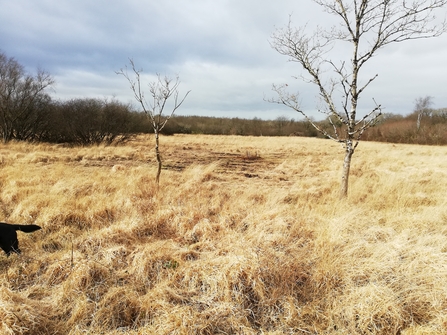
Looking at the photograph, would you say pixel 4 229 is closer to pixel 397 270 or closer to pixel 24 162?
pixel 397 270

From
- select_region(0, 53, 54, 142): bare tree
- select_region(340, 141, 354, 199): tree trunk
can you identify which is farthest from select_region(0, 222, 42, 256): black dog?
select_region(0, 53, 54, 142): bare tree

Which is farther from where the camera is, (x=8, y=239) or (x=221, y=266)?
(x=8, y=239)

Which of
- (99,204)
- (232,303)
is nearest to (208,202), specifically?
(99,204)

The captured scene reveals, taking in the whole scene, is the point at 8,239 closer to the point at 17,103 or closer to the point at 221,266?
the point at 221,266

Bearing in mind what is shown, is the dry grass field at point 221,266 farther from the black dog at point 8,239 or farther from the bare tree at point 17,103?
the bare tree at point 17,103

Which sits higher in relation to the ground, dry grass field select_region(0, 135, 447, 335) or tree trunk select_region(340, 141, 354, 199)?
tree trunk select_region(340, 141, 354, 199)

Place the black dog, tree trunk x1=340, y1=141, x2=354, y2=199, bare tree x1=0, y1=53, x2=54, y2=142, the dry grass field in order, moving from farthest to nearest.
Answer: bare tree x1=0, y1=53, x2=54, y2=142 → tree trunk x1=340, y1=141, x2=354, y2=199 → the black dog → the dry grass field

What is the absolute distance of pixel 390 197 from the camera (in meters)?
5.59

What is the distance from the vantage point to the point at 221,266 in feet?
9.48

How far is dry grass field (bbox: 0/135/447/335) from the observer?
2.25m

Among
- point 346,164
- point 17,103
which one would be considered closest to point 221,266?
point 346,164

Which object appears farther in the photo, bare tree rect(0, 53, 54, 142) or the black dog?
bare tree rect(0, 53, 54, 142)

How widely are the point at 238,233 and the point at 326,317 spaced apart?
5.53 ft

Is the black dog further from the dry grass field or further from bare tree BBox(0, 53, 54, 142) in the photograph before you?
bare tree BBox(0, 53, 54, 142)
